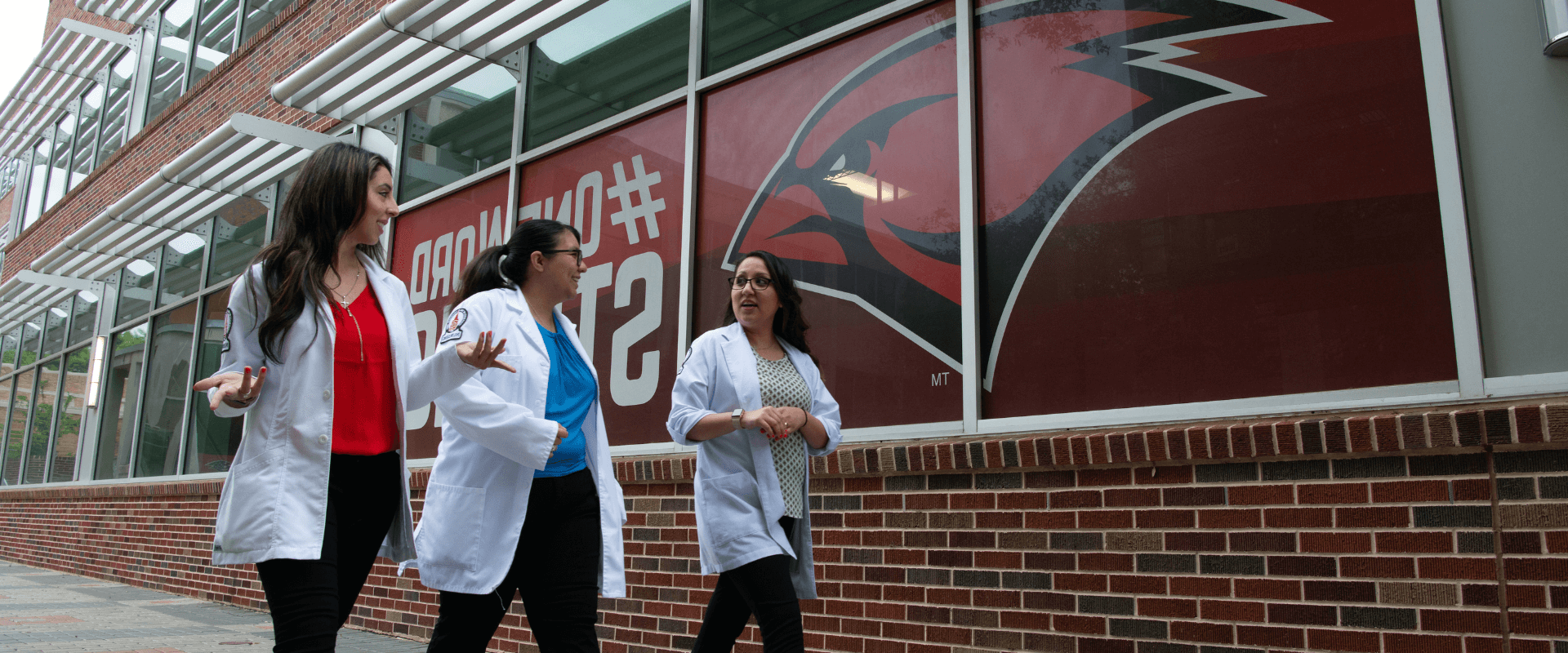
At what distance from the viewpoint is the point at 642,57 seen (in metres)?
5.84

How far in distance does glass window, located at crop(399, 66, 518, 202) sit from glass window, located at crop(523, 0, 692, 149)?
31cm

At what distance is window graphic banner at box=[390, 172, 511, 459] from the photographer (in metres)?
6.68

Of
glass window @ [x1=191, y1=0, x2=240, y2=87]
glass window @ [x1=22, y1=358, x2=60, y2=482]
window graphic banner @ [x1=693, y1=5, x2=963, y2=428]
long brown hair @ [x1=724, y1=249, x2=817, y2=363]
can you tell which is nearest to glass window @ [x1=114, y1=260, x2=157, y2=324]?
glass window @ [x1=191, y1=0, x2=240, y2=87]

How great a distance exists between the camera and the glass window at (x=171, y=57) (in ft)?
41.4

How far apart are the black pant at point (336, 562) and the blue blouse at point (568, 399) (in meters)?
0.42

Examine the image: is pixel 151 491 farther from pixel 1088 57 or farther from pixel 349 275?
pixel 1088 57

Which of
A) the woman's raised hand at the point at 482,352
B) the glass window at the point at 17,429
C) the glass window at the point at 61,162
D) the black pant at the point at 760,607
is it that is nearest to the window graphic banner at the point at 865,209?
the black pant at the point at 760,607

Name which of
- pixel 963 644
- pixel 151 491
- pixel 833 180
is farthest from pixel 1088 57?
pixel 151 491

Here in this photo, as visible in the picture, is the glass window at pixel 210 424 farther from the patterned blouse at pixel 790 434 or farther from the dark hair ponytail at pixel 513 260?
the patterned blouse at pixel 790 434

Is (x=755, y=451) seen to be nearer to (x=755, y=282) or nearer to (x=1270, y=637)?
(x=755, y=282)

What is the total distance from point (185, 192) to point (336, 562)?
918 cm

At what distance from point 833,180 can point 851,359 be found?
848 millimetres

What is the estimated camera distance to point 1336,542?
9.48 ft

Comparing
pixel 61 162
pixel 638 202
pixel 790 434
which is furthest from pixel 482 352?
pixel 61 162
